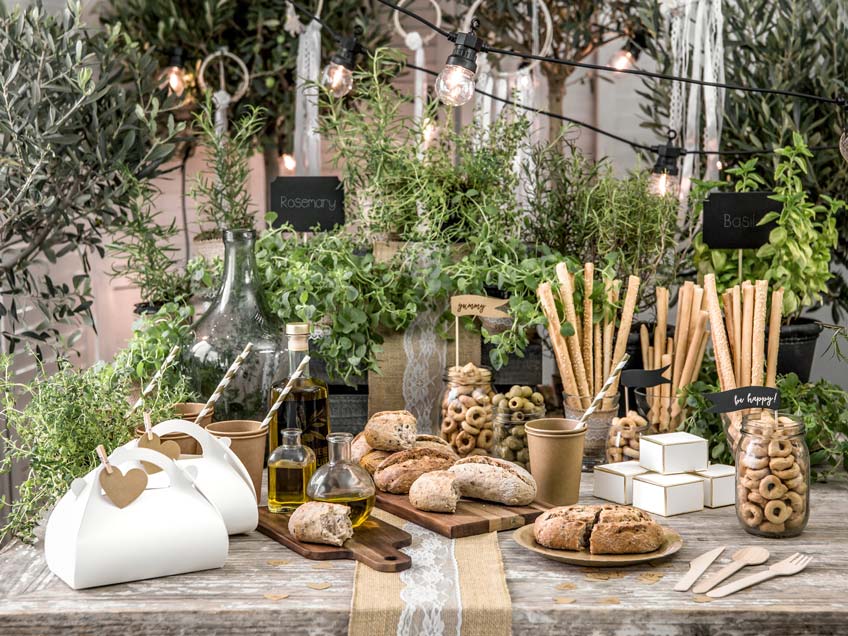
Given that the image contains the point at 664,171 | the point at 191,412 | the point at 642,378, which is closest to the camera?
the point at 191,412

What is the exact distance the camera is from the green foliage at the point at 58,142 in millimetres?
2182

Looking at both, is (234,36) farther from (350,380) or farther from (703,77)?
(350,380)

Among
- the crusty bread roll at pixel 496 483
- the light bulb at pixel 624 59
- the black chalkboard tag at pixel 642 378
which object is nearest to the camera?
the crusty bread roll at pixel 496 483

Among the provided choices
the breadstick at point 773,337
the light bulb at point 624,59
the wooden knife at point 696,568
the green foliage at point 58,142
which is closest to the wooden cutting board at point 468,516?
the wooden knife at point 696,568

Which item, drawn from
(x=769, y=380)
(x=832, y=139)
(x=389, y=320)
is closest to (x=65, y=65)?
(x=389, y=320)

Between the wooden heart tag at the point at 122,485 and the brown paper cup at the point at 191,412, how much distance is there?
341 millimetres

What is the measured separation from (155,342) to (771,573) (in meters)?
1.18

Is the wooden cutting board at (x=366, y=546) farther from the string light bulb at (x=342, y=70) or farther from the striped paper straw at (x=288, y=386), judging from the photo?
the string light bulb at (x=342, y=70)

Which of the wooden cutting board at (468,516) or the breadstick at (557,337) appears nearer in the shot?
the wooden cutting board at (468,516)

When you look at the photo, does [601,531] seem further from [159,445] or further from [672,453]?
[159,445]

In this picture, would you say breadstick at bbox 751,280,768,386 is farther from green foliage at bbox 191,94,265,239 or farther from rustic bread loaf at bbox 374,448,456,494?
green foliage at bbox 191,94,265,239

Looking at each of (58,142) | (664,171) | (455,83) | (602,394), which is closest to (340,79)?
(455,83)

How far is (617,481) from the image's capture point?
1.57m

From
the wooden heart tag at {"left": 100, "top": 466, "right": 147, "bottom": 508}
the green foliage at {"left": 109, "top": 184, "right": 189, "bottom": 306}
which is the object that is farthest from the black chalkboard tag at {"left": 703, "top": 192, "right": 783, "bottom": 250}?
the wooden heart tag at {"left": 100, "top": 466, "right": 147, "bottom": 508}
